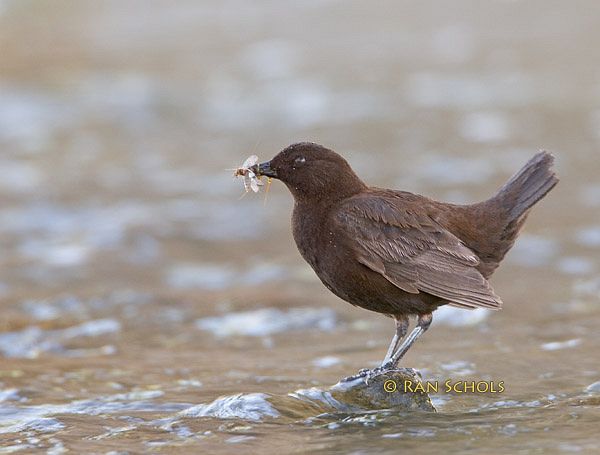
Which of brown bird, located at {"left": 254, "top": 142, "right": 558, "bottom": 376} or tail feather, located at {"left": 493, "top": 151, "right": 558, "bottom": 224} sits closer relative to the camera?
brown bird, located at {"left": 254, "top": 142, "right": 558, "bottom": 376}

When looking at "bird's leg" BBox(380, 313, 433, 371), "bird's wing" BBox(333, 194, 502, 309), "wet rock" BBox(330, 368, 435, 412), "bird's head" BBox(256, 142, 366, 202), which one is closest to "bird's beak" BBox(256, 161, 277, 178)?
"bird's head" BBox(256, 142, 366, 202)

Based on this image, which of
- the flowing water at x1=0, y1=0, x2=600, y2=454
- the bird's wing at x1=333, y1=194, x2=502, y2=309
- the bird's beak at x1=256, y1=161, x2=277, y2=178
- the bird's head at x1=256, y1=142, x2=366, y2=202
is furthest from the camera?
the bird's beak at x1=256, y1=161, x2=277, y2=178

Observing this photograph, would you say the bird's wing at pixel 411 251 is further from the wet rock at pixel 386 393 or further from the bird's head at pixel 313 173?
the wet rock at pixel 386 393

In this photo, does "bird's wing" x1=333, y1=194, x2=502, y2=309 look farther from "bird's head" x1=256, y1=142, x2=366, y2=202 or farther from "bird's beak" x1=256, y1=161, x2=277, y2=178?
"bird's beak" x1=256, y1=161, x2=277, y2=178

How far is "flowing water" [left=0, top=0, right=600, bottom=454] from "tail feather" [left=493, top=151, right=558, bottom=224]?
35.5 inches

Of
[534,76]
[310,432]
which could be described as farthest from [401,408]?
[534,76]

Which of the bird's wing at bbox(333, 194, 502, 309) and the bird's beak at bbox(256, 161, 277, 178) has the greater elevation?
the bird's beak at bbox(256, 161, 277, 178)

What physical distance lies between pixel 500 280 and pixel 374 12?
1361 cm

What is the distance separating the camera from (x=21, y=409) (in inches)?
232

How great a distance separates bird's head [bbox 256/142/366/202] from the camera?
5770 millimetres

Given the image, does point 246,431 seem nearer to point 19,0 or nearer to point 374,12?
point 374,12

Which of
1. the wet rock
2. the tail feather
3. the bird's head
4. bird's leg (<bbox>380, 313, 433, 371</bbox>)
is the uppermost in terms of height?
the bird's head

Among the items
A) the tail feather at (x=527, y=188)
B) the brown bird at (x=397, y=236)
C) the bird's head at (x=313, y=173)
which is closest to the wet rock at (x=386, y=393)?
the brown bird at (x=397, y=236)

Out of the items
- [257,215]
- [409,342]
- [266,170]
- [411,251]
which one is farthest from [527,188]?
[257,215]
